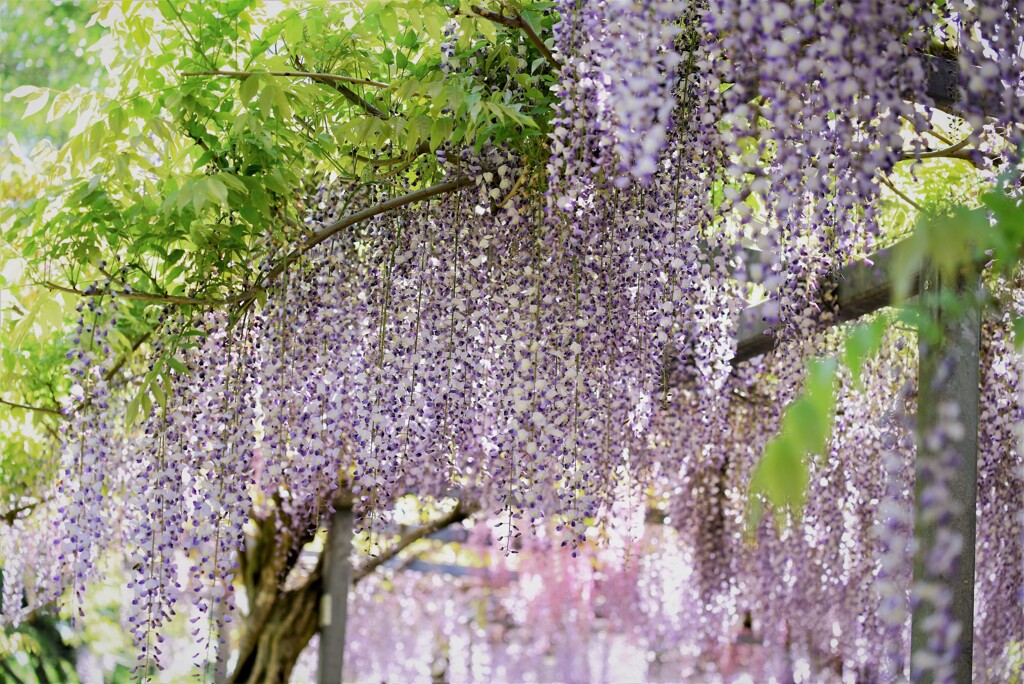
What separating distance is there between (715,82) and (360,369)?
55.6 inches

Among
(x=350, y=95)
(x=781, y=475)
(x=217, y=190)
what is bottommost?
(x=781, y=475)

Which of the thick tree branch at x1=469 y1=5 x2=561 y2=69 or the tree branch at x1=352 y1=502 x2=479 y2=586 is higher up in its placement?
the thick tree branch at x1=469 y1=5 x2=561 y2=69

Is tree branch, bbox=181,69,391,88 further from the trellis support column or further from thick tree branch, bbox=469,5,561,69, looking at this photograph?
the trellis support column

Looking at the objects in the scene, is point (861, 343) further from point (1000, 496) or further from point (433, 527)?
point (433, 527)

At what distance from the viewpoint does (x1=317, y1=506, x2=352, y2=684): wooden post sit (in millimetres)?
6086

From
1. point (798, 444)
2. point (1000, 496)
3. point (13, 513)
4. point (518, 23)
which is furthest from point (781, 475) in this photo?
point (13, 513)

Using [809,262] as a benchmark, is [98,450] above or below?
below

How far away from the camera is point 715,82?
2.30 m

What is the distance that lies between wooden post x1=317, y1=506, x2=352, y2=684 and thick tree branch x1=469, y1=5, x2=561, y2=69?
13.0ft

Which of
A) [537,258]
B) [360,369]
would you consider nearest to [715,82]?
[537,258]

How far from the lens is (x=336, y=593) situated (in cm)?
615

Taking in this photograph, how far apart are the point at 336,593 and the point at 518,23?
4.36 meters

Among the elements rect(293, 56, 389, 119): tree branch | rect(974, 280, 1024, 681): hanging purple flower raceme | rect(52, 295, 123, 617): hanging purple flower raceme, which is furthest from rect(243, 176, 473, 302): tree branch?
rect(974, 280, 1024, 681): hanging purple flower raceme

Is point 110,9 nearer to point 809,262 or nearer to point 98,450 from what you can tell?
point 98,450
